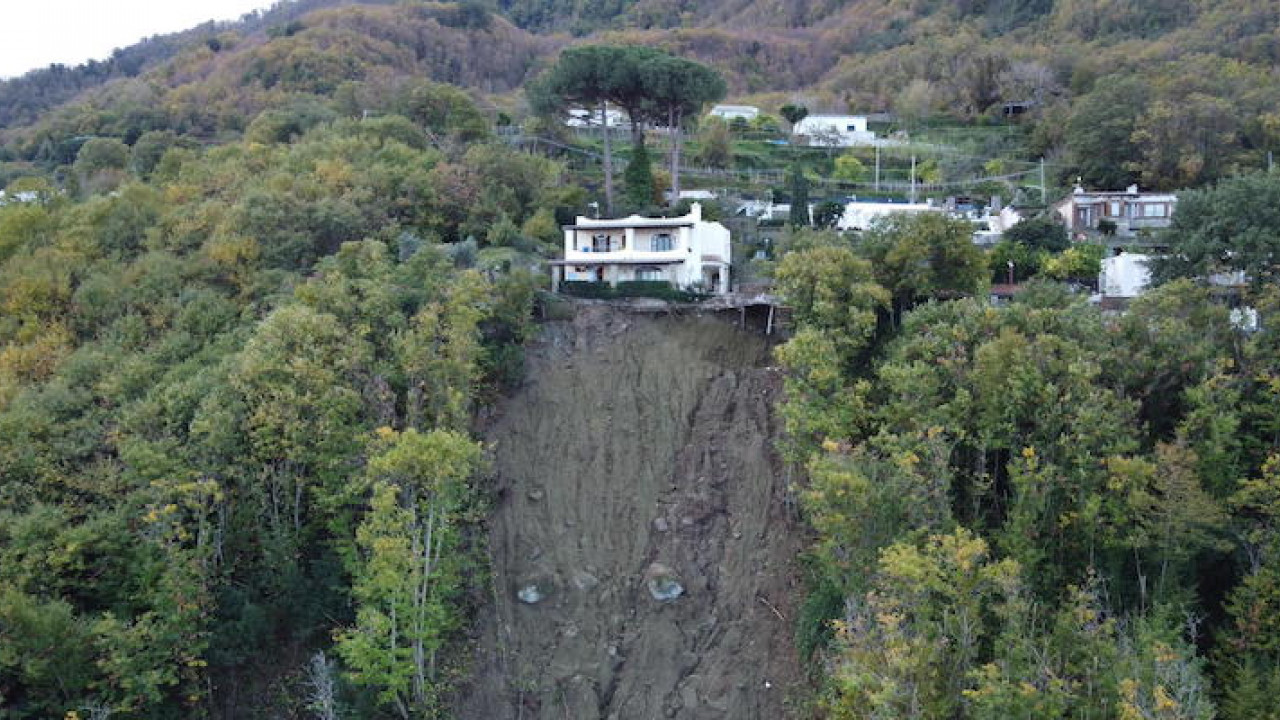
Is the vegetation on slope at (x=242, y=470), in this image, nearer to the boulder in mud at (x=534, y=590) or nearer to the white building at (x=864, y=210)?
the boulder in mud at (x=534, y=590)

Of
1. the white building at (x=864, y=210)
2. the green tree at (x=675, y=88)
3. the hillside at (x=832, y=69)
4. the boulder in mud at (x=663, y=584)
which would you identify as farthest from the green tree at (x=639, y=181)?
the hillside at (x=832, y=69)

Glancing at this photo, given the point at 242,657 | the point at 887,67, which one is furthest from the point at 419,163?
the point at 887,67

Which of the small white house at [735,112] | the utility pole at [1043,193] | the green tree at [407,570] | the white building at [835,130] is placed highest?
the small white house at [735,112]

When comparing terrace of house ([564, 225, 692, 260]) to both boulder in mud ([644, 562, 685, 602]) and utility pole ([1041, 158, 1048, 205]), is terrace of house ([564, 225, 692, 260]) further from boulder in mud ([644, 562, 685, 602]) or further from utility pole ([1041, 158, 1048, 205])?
utility pole ([1041, 158, 1048, 205])

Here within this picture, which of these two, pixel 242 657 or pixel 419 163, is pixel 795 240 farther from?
pixel 242 657

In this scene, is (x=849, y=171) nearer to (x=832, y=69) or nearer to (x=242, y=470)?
(x=242, y=470)
